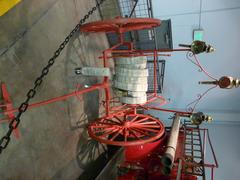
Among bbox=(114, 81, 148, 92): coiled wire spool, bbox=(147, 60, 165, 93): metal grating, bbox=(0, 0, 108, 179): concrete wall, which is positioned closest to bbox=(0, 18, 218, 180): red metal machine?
bbox=(114, 81, 148, 92): coiled wire spool

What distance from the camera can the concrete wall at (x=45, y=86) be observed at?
2068 mm

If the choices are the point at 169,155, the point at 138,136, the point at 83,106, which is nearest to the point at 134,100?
the point at 138,136

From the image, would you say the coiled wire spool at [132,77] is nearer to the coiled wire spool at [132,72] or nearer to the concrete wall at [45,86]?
the coiled wire spool at [132,72]

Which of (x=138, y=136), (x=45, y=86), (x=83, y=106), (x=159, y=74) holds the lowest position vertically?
(x=138, y=136)

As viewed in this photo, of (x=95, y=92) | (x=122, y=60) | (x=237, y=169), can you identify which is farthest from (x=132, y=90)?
(x=237, y=169)

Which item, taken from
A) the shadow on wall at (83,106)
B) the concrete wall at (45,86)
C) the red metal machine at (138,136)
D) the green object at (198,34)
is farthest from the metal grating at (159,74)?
the concrete wall at (45,86)

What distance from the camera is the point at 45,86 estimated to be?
2.48 metres

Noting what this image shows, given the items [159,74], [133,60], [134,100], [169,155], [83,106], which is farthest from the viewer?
[159,74]

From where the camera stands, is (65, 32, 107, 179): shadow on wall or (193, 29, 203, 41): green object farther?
(193, 29, 203, 41): green object

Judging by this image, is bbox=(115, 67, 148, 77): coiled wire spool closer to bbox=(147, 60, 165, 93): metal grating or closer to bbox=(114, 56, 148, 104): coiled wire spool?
bbox=(114, 56, 148, 104): coiled wire spool

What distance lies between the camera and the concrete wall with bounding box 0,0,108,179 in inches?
81.4

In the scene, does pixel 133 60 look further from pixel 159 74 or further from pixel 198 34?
pixel 198 34

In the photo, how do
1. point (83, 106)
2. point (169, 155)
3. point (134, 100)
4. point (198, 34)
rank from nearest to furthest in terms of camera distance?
point (169, 155), point (134, 100), point (83, 106), point (198, 34)

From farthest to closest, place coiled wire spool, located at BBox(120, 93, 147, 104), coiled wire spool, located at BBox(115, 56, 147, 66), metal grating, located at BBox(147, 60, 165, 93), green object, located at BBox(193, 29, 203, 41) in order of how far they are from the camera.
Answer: metal grating, located at BBox(147, 60, 165, 93), green object, located at BBox(193, 29, 203, 41), coiled wire spool, located at BBox(120, 93, 147, 104), coiled wire spool, located at BBox(115, 56, 147, 66)
